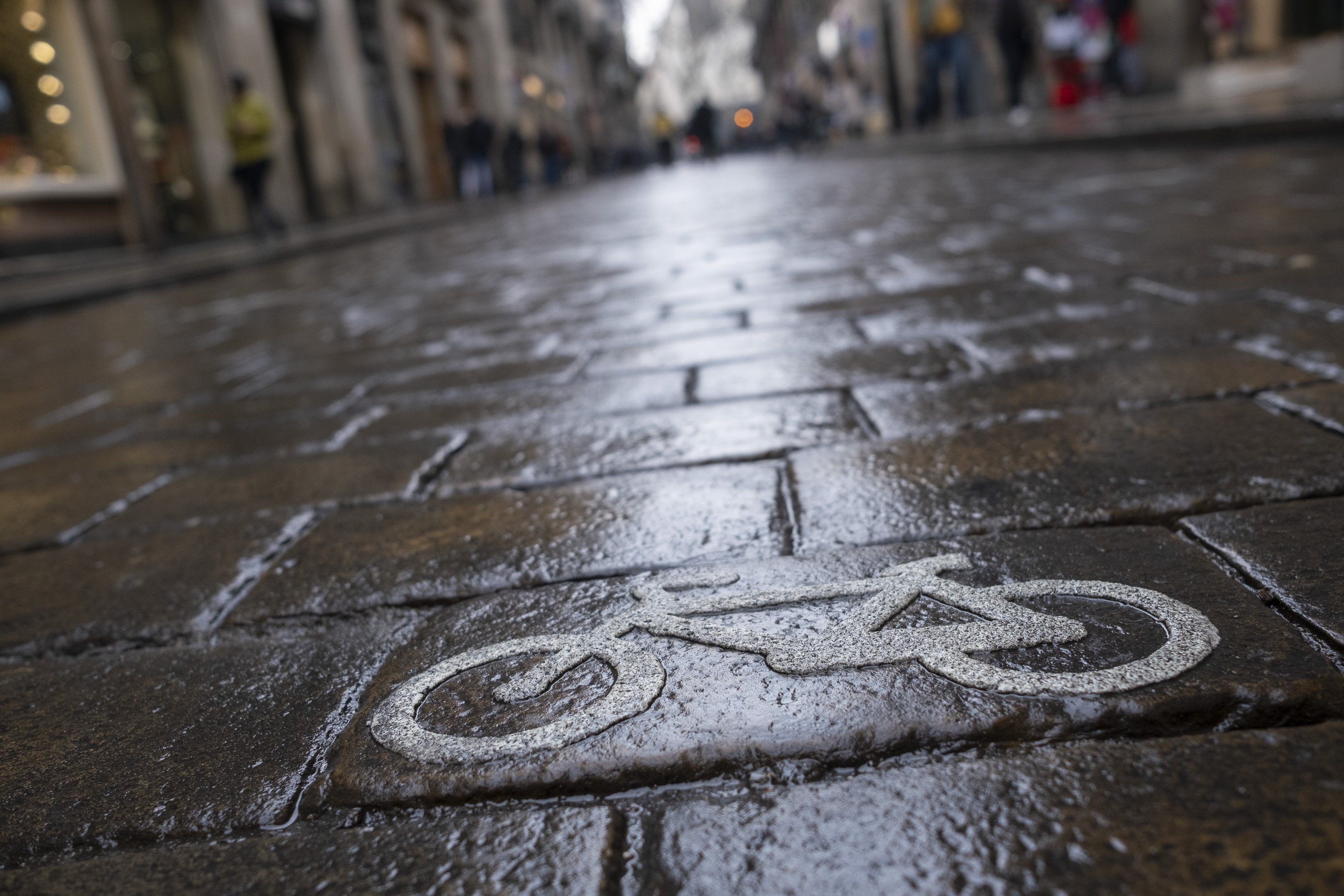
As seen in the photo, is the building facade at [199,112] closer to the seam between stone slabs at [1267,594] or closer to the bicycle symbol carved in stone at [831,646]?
the bicycle symbol carved in stone at [831,646]

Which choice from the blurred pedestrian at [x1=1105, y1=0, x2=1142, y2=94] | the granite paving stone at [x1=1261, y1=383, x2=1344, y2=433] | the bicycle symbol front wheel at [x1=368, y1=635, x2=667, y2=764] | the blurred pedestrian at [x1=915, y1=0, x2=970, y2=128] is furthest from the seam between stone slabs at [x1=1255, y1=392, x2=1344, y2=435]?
the blurred pedestrian at [x1=915, y1=0, x2=970, y2=128]

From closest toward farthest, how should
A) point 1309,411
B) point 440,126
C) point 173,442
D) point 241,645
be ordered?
point 241,645
point 1309,411
point 173,442
point 440,126

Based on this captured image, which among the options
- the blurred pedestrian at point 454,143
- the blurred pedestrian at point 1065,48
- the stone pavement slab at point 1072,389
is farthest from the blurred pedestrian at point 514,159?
the stone pavement slab at point 1072,389

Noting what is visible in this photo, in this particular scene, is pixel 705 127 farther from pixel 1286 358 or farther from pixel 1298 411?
pixel 1298 411

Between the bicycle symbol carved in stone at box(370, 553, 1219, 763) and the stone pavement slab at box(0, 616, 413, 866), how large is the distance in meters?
0.11

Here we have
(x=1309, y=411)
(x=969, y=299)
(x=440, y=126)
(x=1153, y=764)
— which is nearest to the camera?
(x=1153, y=764)

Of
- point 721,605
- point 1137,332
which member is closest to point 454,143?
point 1137,332

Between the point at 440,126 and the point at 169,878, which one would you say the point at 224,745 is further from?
the point at 440,126

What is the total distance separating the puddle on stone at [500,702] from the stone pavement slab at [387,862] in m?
0.14

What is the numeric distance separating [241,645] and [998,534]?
990mm

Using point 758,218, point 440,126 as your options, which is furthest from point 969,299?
point 440,126

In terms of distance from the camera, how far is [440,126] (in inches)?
963

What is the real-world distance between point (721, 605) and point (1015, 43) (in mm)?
15535

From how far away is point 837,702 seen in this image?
1036 millimetres
